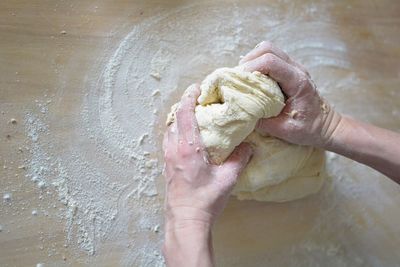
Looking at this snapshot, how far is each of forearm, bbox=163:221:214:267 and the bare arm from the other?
33cm

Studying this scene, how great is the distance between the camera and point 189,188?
108 centimetres

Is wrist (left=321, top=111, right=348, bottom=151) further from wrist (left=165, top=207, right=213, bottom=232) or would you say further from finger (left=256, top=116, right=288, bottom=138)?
wrist (left=165, top=207, right=213, bottom=232)

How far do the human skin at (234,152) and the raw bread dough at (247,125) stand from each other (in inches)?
1.0

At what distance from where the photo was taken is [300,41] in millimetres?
1457

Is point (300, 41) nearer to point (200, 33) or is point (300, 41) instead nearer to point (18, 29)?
point (200, 33)

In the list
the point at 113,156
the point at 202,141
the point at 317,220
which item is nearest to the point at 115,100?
the point at 113,156

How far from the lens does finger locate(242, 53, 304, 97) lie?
113 cm

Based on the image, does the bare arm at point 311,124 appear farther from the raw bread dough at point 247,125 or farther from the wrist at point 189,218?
the wrist at point 189,218

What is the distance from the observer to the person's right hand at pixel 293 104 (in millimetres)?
1138

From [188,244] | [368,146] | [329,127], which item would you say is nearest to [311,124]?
[329,127]

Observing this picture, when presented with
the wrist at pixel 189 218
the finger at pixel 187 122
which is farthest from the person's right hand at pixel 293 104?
the wrist at pixel 189 218

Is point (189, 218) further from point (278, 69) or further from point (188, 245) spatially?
point (278, 69)

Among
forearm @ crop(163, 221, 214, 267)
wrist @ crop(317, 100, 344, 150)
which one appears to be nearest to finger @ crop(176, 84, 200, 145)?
forearm @ crop(163, 221, 214, 267)

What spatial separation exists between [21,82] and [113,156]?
0.32 m
